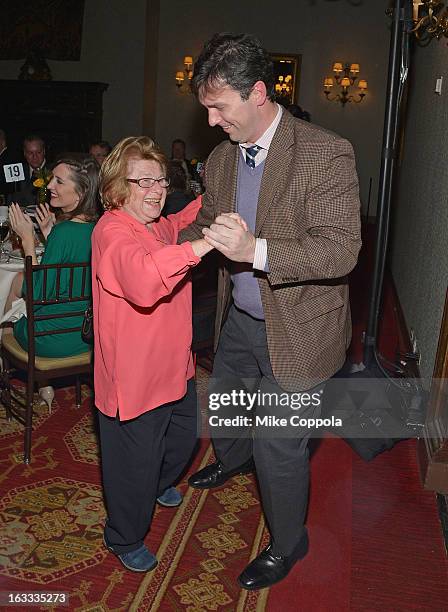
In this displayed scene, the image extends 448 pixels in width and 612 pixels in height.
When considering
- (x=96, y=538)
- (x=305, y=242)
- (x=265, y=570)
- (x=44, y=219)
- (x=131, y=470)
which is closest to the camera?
(x=305, y=242)

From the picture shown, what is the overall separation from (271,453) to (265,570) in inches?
18.4

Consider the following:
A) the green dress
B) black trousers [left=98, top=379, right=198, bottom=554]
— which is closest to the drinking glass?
the green dress

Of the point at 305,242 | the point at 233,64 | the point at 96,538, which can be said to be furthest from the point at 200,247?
the point at 96,538

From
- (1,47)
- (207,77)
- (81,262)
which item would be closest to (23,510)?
(81,262)

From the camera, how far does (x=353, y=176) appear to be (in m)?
2.01

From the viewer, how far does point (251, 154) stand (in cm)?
215

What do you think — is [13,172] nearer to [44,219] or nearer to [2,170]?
[44,219]

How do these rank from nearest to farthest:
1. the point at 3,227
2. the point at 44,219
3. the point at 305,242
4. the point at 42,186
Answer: the point at 305,242, the point at 44,219, the point at 3,227, the point at 42,186

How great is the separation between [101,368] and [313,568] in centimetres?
107

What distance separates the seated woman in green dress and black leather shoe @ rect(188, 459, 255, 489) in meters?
0.83

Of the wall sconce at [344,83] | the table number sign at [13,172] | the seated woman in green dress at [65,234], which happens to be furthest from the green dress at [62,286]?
the wall sconce at [344,83]

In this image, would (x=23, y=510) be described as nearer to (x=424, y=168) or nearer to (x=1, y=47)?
(x=424, y=168)

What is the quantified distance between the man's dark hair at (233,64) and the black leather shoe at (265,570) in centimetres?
155

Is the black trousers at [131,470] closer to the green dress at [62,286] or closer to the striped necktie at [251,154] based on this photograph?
the striped necktie at [251,154]
